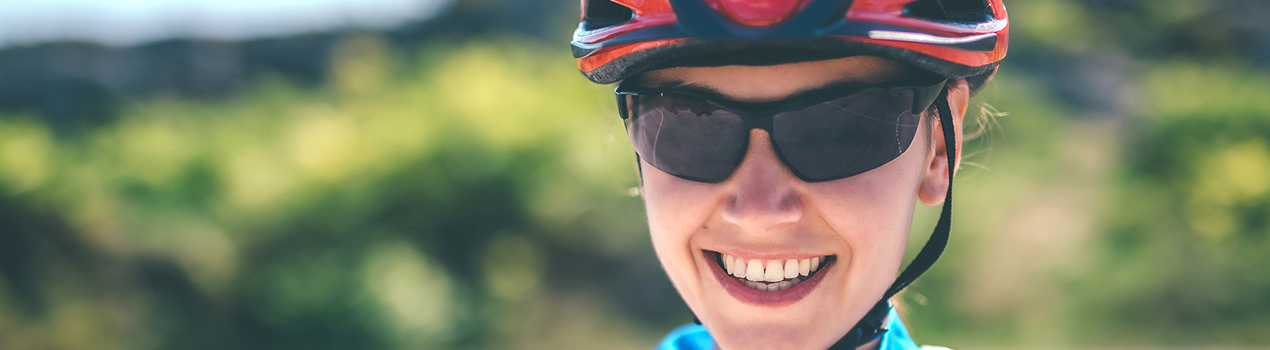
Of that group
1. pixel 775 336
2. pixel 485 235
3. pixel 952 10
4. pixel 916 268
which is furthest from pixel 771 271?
pixel 485 235

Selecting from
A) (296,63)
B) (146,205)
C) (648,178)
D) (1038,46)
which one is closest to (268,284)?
(146,205)

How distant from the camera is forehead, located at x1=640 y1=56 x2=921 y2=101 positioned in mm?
1579

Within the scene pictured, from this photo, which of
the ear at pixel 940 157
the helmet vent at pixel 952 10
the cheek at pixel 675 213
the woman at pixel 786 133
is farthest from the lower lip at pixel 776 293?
the helmet vent at pixel 952 10

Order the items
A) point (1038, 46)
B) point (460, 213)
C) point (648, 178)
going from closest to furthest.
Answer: point (648, 178), point (460, 213), point (1038, 46)

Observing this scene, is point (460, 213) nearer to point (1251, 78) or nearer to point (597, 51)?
point (597, 51)

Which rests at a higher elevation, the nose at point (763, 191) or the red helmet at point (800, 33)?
the red helmet at point (800, 33)

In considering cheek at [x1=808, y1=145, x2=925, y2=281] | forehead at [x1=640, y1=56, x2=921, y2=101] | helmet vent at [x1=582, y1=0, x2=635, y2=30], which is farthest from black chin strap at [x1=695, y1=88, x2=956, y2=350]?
helmet vent at [x1=582, y1=0, x2=635, y2=30]

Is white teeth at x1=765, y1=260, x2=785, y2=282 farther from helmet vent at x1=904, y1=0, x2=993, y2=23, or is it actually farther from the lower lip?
helmet vent at x1=904, y1=0, x2=993, y2=23

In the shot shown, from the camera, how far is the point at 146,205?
23.3 ft

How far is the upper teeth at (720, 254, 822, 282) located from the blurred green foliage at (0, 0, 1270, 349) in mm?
5114

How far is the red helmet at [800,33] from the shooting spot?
4.89 ft

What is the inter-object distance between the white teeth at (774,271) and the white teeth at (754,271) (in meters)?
0.01

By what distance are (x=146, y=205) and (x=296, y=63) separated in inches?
252

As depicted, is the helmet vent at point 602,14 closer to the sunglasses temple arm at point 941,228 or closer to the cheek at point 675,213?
the cheek at point 675,213
